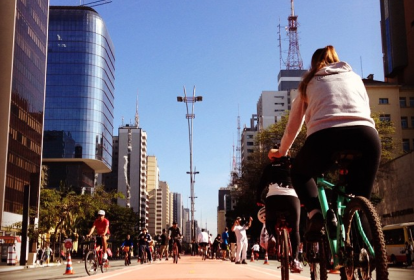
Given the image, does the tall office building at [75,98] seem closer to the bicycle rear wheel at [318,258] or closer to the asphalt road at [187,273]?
the asphalt road at [187,273]

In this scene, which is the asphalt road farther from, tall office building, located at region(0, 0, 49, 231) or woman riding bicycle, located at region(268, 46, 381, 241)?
tall office building, located at region(0, 0, 49, 231)

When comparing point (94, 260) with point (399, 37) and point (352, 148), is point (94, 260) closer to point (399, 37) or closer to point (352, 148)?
point (352, 148)

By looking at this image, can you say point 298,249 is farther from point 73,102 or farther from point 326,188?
point 73,102

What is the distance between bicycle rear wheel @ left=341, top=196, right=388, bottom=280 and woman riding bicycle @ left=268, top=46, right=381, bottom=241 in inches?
9.7

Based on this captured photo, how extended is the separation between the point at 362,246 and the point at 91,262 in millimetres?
11049

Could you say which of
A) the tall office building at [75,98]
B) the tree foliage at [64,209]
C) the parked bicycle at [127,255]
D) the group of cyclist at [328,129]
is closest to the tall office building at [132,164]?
the tall office building at [75,98]

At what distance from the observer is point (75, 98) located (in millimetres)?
112500

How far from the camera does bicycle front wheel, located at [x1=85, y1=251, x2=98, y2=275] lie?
532 inches

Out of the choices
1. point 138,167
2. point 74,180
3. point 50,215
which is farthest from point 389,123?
point 138,167

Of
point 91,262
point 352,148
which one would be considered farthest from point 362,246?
point 91,262

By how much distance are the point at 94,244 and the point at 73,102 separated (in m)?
101

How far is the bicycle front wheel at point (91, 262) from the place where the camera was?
44.4 feet

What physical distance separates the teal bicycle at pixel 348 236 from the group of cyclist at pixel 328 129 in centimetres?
8

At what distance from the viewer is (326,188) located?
4.68 metres
